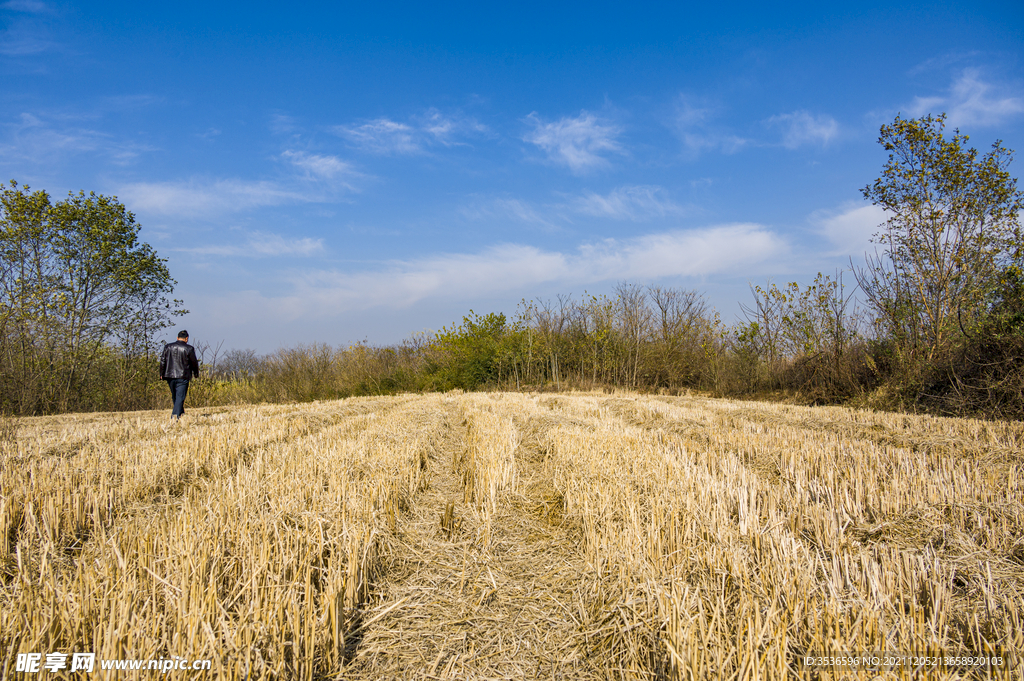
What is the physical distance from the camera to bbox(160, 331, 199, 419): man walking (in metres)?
9.65

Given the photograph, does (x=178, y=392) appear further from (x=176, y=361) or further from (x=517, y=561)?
(x=517, y=561)

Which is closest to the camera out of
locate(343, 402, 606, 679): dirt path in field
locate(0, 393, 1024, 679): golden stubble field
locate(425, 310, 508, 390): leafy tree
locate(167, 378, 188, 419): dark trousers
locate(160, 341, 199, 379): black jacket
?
locate(0, 393, 1024, 679): golden stubble field

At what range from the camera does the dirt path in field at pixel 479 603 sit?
83.8 inches

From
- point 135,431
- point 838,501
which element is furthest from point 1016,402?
point 135,431

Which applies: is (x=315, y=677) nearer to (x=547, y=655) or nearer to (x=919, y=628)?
Answer: (x=547, y=655)

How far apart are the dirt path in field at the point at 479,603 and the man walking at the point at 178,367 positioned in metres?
8.54

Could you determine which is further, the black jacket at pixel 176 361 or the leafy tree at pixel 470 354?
the leafy tree at pixel 470 354

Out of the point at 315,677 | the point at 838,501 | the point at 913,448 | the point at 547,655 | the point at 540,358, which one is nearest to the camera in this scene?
the point at 315,677

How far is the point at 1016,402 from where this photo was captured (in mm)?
8219

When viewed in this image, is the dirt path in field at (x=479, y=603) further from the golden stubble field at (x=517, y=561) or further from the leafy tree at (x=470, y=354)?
the leafy tree at (x=470, y=354)

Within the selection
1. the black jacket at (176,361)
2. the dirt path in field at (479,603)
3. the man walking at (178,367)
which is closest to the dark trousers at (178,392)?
the man walking at (178,367)

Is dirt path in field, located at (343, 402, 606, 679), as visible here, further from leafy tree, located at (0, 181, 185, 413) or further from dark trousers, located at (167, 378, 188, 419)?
leafy tree, located at (0, 181, 185, 413)

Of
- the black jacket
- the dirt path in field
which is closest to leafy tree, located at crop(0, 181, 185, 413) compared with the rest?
the black jacket

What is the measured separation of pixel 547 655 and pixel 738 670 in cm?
90
